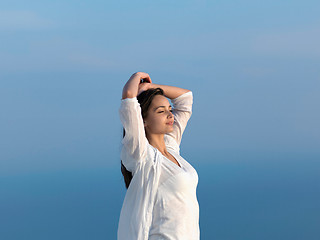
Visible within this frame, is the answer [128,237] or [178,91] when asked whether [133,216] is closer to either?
[128,237]

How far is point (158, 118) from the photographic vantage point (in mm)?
3133

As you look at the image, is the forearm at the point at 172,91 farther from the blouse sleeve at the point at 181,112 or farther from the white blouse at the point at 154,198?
the white blouse at the point at 154,198

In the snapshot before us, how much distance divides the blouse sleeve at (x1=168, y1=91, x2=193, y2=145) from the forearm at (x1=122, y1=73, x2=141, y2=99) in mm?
587

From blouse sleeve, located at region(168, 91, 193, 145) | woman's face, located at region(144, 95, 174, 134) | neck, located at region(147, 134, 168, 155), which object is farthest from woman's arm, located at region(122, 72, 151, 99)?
blouse sleeve, located at region(168, 91, 193, 145)

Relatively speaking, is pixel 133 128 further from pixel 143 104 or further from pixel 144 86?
pixel 144 86

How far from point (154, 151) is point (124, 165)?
20 cm

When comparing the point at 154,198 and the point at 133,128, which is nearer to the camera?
the point at 133,128

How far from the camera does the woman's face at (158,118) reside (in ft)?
10.3

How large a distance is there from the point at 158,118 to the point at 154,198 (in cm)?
49

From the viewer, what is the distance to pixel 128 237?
305 cm

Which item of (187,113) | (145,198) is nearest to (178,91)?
(187,113)

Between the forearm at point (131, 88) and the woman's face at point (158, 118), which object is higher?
the forearm at point (131, 88)

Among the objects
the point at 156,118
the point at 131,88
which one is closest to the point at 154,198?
the point at 156,118

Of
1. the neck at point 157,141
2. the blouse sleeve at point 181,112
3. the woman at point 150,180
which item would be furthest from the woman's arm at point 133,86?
the blouse sleeve at point 181,112
